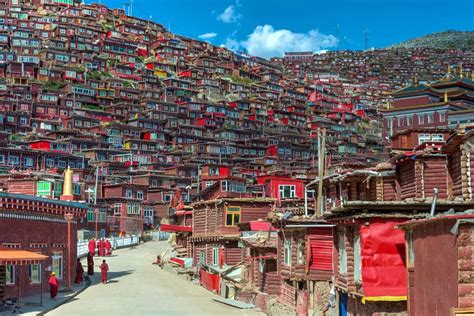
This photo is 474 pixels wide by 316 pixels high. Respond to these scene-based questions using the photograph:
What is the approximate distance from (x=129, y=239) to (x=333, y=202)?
43265mm

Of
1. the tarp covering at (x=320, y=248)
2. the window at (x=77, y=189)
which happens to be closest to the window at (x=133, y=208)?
the window at (x=77, y=189)

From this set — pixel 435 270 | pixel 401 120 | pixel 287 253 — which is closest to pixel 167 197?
pixel 401 120

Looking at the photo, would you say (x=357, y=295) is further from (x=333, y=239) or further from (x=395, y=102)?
(x=395, y=102)

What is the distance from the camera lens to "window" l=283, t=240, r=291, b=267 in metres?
33.3

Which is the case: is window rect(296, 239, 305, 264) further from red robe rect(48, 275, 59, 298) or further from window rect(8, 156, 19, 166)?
window rect(8, 156, 19, 166)

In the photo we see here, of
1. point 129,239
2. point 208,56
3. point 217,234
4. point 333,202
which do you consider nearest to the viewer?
point 333,202

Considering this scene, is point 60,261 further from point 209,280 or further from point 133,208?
point 133,208

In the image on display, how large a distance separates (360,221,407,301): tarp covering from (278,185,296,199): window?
38.6 metres

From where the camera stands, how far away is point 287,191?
61.9 metres

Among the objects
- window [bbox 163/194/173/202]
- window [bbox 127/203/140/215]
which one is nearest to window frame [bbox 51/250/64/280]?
window [bbox 127/203/140/215]

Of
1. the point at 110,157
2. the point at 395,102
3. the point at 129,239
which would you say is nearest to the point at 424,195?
the point at 129,239

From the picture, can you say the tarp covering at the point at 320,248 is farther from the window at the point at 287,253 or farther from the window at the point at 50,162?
the window at the point at 50,162

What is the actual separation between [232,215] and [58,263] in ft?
49.5

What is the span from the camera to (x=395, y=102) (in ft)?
327
